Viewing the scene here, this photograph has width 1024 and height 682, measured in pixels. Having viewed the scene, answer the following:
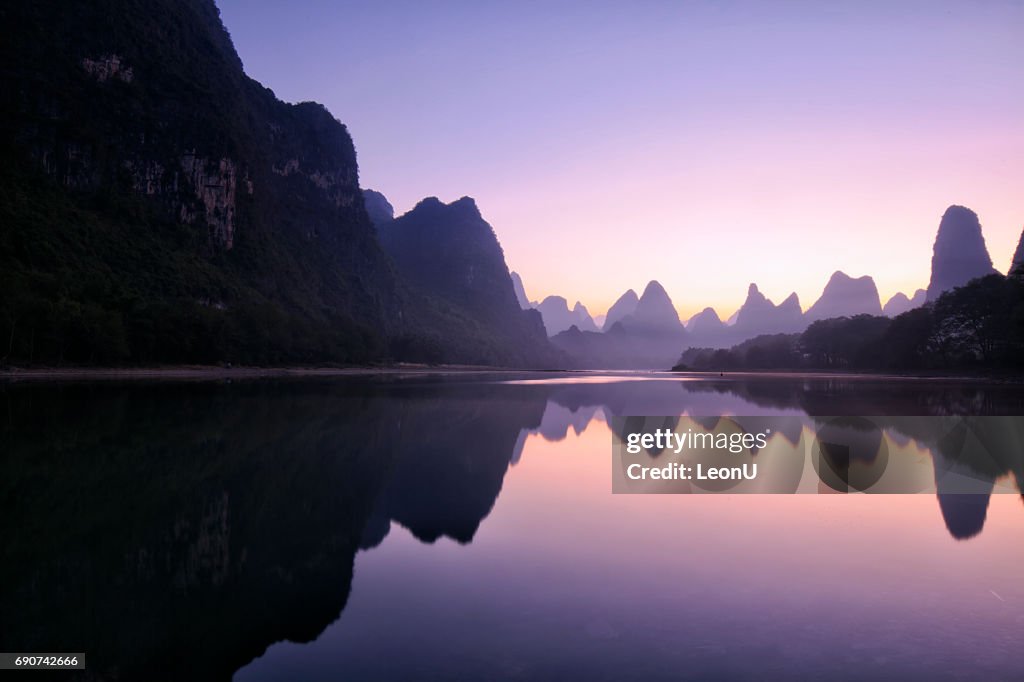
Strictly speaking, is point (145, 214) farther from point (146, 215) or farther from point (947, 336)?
point (947, 336)

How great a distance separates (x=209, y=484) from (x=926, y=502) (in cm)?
1333

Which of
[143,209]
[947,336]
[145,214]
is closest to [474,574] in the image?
[947,336]

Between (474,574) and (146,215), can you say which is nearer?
(474,574)

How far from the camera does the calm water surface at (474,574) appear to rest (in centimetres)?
521

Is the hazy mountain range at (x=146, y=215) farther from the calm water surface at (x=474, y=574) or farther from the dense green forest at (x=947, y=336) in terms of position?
the dense green forest at (x=947, y=336)

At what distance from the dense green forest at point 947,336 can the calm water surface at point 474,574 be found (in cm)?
6683

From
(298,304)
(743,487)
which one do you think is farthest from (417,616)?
(298,304)

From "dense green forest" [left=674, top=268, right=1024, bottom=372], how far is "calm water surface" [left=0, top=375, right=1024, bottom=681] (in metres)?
66.8

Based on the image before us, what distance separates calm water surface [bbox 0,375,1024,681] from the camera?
5.21 metres

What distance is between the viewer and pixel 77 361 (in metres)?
51.7

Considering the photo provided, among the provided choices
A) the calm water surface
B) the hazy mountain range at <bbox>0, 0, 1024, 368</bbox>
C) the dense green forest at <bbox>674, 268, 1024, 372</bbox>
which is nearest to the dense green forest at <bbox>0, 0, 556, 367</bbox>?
the hazy mountain range at <bbox>0, 0, 1024, 368</bbox>

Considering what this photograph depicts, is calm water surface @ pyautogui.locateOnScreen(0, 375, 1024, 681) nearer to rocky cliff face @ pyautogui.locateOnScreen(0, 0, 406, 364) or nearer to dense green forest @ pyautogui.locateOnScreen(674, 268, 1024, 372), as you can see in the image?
rocky cliff face @ pyautogui.locateOnScreen(0, 0, 406, 364)

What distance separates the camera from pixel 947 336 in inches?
3132

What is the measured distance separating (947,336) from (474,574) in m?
93.1
